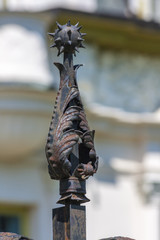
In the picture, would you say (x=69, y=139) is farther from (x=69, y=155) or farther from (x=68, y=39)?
(x=68, y=39)

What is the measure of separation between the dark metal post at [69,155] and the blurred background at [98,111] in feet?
16.8

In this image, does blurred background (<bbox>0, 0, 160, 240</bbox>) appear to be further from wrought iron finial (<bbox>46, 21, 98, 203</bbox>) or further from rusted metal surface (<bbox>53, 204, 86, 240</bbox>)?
rusted metal surface (<bbox>53, 204, 86, 240</bbox>)

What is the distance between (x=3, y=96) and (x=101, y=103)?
113cm

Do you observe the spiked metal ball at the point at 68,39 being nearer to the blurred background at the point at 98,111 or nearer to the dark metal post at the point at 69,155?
the dark metal post at the point at 69,155

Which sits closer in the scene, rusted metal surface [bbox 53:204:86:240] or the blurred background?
rusted metal surface [bbox 53:204:86:240]

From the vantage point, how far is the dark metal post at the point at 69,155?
2.30 metres

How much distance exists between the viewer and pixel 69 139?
7.62ft


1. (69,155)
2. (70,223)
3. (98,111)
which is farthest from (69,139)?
(98,111)

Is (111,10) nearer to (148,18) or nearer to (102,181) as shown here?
(148,18)

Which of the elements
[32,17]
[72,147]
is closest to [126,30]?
[32,17]

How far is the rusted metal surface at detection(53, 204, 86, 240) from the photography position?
228 cm

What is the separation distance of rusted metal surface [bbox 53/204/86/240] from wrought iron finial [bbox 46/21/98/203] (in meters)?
0.03

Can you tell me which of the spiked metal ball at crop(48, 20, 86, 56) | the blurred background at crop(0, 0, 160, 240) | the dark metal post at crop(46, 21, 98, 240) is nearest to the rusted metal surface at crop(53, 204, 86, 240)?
the dark metal post at crop(46, 21, 98, 240)

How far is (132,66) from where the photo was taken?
8617 millimetres
